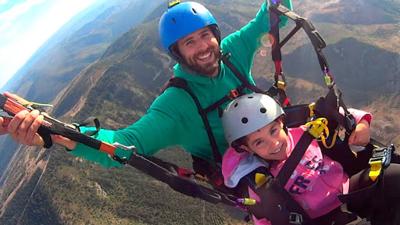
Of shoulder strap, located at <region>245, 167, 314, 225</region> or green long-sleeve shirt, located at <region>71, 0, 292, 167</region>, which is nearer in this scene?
shoulder strap, located at <region>245, 167, 314, 225</region>

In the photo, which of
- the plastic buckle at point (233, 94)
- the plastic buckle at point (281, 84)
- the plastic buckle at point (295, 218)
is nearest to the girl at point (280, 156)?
the plastic buckle at point (295, 218)

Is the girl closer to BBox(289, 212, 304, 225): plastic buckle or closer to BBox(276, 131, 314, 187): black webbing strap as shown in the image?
BBox(276, 131, 314, 187): black webbing strap

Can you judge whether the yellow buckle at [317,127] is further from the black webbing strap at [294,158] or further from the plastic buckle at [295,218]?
the plastic buckle at [295,218]

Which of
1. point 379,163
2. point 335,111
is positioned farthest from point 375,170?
point 335,111

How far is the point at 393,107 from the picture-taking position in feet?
479

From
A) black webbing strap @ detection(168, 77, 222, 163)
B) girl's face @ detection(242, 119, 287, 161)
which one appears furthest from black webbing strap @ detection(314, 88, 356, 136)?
black webbing strap @ detection(168, 77, 222, 163)

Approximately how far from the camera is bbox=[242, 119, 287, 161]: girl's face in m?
5.56

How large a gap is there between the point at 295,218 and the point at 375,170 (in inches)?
43.1

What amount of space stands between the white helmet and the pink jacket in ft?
1.09

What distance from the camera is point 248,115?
223 inches

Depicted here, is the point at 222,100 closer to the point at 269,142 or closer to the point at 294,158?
the point at 269,142

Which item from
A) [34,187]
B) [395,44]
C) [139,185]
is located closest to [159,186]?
[139,185]

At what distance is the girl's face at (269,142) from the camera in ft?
18.2

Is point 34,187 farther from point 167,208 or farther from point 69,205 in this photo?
point 167,208
